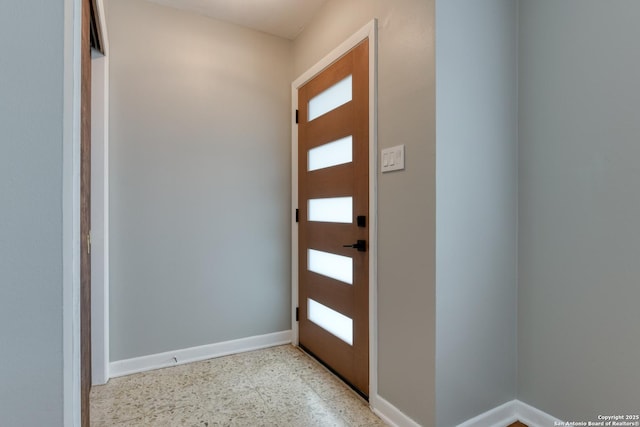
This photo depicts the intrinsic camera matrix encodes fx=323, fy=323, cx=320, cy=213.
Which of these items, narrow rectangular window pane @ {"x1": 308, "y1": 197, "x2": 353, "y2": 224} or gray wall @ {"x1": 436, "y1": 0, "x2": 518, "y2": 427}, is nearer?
gray wall @ {"x1": 436, "y1": 0, "x2": 518, "y2": 427}

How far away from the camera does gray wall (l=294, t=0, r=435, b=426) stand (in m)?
1.56

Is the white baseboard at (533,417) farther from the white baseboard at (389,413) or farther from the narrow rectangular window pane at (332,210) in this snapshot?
the narrow rectangular window pane at (332,210)

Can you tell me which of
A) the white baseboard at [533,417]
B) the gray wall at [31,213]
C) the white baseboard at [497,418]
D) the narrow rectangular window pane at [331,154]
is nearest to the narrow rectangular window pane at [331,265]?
the narrow rectangular window pane at [331,154]

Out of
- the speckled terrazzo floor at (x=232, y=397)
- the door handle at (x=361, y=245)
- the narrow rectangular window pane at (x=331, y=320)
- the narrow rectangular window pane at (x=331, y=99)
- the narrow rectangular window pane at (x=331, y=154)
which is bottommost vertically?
the speckled terrazzo floor at (x=232, y=397)

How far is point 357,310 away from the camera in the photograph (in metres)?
2.06

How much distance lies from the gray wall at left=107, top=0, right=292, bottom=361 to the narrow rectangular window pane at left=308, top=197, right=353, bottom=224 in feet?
1.38

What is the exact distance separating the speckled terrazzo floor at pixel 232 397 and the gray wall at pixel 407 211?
1.16 feet

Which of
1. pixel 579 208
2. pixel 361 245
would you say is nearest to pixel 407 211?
pixel 361 245

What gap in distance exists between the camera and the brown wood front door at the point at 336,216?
2006 millimetres

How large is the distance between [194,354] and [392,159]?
211 cm

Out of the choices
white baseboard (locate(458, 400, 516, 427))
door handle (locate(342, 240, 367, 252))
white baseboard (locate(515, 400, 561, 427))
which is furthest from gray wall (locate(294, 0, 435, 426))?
white baseboard (locate(515, 400, 561, 427))

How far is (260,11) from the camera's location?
249cm

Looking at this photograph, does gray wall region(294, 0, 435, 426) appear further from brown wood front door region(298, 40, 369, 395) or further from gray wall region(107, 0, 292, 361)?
gray wall region(107, 0, 292, 361)

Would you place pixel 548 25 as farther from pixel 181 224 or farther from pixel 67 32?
pixel 181 224
